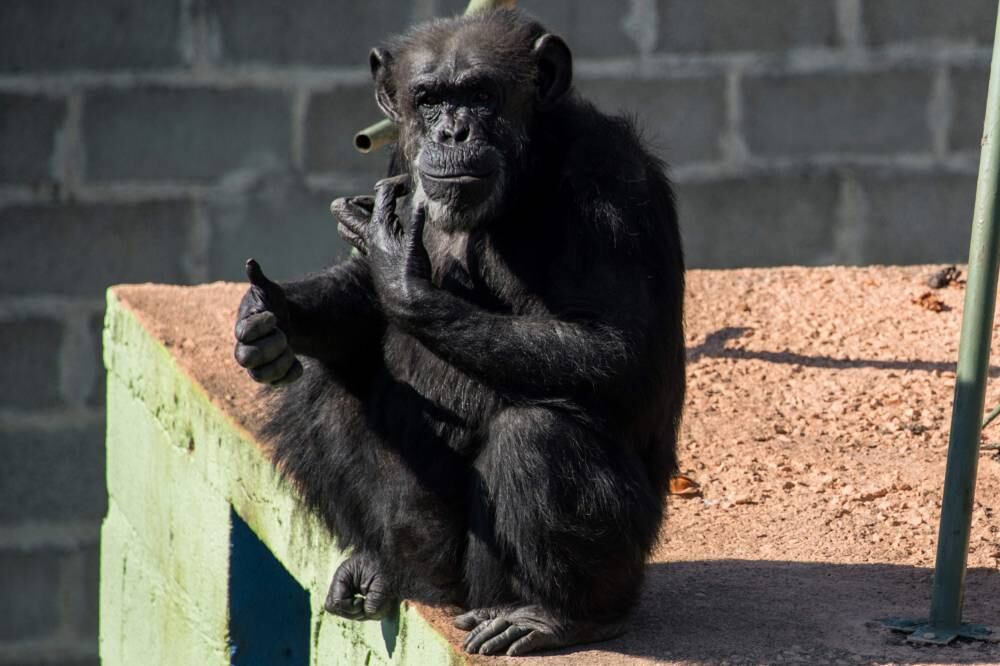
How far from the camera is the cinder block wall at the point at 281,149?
296 inches

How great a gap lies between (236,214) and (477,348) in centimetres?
432

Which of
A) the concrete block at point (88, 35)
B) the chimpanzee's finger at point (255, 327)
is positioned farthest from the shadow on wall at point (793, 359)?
the concrete block at point (88, 35)

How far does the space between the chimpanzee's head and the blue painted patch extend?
1.81m

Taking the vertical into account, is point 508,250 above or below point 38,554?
above

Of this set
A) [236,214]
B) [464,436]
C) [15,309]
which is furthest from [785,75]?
[464,436]

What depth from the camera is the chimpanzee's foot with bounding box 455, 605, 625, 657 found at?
11.4 ft

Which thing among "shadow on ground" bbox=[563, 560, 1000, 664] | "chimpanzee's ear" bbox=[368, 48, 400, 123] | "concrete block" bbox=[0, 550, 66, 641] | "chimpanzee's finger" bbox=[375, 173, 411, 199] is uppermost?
"chimpanzee's ear" bbox=[368, 48, 400, 123]

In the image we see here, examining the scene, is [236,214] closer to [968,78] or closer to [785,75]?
[785,75]

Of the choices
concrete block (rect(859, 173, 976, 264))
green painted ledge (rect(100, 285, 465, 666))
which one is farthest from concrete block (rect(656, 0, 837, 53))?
green painted ledge (rect(100, 285, 465, 666))

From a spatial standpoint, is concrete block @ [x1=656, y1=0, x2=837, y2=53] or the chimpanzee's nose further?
concrete block @ [x1=656, y1=0, x2=837, y2=53]

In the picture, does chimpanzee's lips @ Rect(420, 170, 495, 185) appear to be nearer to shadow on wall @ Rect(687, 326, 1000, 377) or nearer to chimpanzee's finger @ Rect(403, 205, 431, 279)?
chimpanzee's finger @ Rect(403, 205, 431, 279)

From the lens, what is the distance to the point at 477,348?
3.57 m

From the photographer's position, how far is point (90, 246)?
761 cm

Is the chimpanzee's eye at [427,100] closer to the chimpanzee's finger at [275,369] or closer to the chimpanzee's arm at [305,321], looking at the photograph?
the chimpanzee's arm at [305,321]
